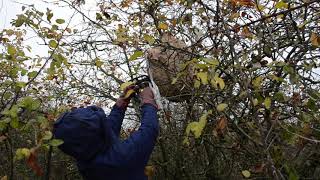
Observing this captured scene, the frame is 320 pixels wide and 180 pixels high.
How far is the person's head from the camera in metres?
2.25

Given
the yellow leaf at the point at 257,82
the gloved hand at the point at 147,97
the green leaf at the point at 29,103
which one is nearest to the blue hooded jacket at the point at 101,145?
the gloved hand at the point at 147,97

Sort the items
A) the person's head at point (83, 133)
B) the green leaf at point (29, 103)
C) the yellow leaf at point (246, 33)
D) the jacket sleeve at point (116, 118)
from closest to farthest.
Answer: the person's head at point (83, 133) < the green leaf at point (29, 103) < the yellow leaf at point (246, 33) < the jacket sleeve at point (116, 118)

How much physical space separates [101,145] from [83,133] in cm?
13

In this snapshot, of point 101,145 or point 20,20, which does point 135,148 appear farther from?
point 20,20

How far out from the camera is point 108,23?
156 inches

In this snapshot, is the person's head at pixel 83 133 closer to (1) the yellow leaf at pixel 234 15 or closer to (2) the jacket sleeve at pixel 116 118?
(2) the jacket sleeve at pixel 116 118

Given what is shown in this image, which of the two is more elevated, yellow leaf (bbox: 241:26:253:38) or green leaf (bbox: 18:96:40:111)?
yellow leaf (bbox: 241:26:253:38)

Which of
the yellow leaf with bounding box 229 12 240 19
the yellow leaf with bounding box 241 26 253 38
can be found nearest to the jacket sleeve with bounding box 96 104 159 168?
the yellow leaf with bounding box 241 26 253 38

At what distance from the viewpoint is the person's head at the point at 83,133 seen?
7.38 ft

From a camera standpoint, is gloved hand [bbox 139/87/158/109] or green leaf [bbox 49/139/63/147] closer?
green leaf [bbox 49/139/63/147]

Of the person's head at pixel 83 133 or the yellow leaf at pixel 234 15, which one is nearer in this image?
the person's head at pixel 83 133

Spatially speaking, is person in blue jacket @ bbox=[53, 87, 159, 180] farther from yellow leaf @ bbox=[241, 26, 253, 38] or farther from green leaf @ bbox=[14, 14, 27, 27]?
green leaf @ bbox=[14, 14, 27, 27]

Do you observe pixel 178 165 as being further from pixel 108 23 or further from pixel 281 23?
pixel 281 23

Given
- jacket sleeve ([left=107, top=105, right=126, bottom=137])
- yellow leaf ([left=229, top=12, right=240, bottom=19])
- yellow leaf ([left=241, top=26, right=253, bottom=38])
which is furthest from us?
yellow leaf ([left=229, top=12, right=240, bottom=19])
